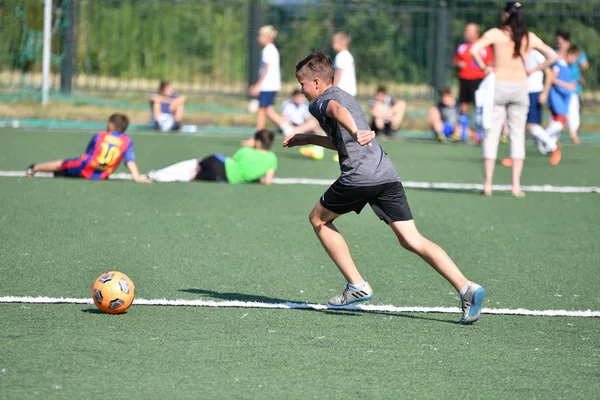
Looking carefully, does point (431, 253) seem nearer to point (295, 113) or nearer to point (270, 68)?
point (270, 68)

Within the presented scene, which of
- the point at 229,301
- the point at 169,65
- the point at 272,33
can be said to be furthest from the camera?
the point at 169,65

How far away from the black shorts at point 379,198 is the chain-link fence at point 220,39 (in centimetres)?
1811

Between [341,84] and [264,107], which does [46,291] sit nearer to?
[341,84]

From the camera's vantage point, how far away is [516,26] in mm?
11500

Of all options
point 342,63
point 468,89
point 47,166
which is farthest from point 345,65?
point 47,166

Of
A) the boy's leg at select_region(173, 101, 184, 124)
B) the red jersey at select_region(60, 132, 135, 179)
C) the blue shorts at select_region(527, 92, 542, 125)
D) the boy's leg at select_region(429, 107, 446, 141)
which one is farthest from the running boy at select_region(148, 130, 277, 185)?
the boy's leg at select_region(429, 107, 446, 141)

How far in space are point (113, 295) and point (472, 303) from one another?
2.10 metres

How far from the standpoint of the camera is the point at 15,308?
6.22m

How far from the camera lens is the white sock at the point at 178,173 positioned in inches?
502

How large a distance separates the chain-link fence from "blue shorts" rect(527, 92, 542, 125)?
7885 millimetres

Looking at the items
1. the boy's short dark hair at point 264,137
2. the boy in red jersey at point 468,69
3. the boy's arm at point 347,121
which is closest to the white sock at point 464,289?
the boy's arm at point 347,121

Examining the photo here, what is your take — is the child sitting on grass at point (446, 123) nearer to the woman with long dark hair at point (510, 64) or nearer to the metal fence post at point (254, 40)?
the metal fence post at point (254, 40)

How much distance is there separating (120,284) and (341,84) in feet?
32.0

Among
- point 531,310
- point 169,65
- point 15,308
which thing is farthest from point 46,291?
point 169,65
